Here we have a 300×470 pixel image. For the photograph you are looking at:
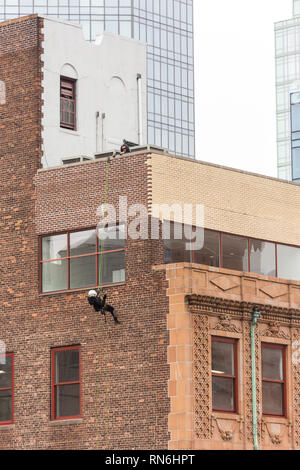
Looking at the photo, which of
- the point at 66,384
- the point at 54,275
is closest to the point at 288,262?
the point at 54,275

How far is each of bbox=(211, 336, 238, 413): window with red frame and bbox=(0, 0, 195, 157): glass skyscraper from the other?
120 m

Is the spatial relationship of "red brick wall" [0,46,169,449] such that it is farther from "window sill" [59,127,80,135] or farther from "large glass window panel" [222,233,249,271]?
"large glass window panel" [222,233,249,271]

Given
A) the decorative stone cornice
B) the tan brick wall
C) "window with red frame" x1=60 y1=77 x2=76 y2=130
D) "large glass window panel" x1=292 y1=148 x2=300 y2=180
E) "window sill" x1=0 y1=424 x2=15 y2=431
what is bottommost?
"window sill" x1=0 y1=424 x2=15 y2=431

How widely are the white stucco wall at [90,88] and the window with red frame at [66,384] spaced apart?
26.0 feet

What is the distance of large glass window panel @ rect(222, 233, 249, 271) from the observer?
44.8m

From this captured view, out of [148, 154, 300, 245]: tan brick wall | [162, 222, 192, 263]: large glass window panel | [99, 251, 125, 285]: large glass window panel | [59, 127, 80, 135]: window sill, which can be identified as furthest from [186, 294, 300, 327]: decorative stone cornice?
[59, 127, 80, 135]: window sill

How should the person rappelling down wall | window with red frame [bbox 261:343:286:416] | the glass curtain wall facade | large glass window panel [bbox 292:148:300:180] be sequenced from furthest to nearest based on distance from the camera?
the glass curtain wall facade
large glass window panel [bbox 292:148:300:180]
window with red frame [bbox 261:343:286:416]
the person rappelling down wall

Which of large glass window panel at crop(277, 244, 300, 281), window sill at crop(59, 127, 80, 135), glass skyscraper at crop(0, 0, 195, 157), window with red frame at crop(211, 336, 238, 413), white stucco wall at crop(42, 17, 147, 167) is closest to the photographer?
window with red frame at crop(211, 336, 238, 413)

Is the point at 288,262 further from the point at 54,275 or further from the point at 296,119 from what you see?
the point at 296,119

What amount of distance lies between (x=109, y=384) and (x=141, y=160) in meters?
8.26

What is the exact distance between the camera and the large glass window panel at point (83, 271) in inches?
1725

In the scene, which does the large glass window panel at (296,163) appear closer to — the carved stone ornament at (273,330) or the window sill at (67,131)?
the window sill at (67,131)

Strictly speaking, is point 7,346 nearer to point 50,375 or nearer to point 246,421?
point 50,375

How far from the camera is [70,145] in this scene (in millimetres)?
48031
